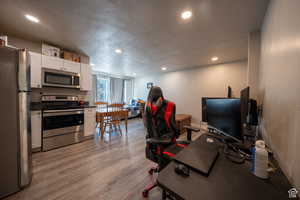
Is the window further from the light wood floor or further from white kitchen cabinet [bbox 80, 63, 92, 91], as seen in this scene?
the light wood floor

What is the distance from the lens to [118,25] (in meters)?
1.90

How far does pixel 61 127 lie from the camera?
2.57 m

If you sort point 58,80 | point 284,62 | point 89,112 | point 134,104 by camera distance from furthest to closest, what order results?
point 134,104 → point 89,112 → point 58,80 → point 284,62

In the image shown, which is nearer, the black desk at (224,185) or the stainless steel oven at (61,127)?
the black desk at (224,185)

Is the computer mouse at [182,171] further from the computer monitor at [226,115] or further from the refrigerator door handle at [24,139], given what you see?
the refrigerator door handle at [24,139]

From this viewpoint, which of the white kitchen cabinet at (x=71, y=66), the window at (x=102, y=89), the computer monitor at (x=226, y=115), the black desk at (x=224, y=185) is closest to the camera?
the black desk at (x=224, y=185)

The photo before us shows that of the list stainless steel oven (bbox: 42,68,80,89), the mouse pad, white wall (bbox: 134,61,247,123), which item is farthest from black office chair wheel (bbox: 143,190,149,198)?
white wall (bbox: 134,61,247,123)

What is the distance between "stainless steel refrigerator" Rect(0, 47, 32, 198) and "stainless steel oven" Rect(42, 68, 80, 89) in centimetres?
126

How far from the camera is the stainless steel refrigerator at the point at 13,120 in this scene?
51.3 inches

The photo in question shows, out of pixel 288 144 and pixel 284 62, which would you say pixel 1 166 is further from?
pixel 284 62

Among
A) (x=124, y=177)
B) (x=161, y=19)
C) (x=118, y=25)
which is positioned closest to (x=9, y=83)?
(x=118, y=25)

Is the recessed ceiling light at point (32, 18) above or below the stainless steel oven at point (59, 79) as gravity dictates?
above

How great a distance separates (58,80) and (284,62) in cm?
377

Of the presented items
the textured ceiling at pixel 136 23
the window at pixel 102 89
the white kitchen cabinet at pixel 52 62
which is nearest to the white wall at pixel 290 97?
the textured ceiling at pixel 136 23
